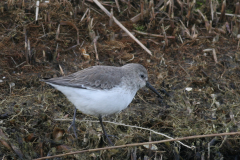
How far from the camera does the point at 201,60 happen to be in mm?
A: 6086

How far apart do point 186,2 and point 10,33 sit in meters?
3.57

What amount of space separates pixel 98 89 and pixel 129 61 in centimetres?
180

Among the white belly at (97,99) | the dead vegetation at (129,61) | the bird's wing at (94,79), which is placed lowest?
the dead vegetation at (129,61)

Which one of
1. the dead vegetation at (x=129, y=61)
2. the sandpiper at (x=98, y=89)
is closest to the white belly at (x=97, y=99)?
the sandpiper at (x=98, y=89)

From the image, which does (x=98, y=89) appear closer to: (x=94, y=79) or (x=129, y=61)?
(x=94, y=79)

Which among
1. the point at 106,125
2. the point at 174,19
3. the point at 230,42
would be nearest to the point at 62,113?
the point at 106,125

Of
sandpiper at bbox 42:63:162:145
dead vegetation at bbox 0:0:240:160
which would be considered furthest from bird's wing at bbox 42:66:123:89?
dead vegetation at bbox 0:0:240:160

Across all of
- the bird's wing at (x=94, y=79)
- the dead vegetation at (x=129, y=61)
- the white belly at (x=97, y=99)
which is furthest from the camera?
the dead vegetation at (x=129, y=61)

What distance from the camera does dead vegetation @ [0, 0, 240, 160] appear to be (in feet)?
14.8

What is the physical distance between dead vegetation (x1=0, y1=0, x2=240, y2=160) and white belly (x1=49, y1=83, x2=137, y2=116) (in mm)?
540

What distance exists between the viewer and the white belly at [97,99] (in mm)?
4125

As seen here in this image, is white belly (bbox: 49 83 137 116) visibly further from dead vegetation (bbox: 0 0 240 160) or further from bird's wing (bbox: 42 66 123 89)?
dead vegetation (bbox: 0 0 240 160)

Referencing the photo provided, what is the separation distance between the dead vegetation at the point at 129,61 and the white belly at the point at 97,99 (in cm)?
54

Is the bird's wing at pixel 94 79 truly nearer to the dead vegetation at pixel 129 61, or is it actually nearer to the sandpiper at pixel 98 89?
the sandpiper at pixel 98 89
